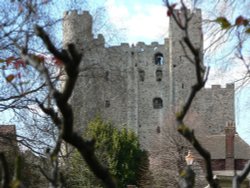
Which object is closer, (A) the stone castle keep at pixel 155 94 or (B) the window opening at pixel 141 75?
(A) the stone castle keep at pixel 155 94

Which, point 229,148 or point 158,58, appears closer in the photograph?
point 229,148

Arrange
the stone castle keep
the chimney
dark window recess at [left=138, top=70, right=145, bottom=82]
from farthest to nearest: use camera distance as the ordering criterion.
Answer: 1. dark window recess at [left=138, top=70, right=145, bottom=82]
2. the stone castle keep
3. the chimney

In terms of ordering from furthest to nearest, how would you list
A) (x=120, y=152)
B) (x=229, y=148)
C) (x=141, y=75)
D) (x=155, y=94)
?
(x=141, y=75) < (x=155, y=94) < (x=120, y=152) < (x=229, y=148)

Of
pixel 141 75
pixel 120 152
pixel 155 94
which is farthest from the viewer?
pixel 141 75

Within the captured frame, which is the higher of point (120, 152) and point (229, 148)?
point (120, 152)

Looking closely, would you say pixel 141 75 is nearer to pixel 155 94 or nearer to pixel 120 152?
pixel 155 94

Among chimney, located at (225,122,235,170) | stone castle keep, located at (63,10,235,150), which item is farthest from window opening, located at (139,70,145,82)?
chimney, located at (225,122,235,170)

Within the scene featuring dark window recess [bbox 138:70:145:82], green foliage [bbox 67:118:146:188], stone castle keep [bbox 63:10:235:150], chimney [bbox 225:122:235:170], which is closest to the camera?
chimney [bbox 225:122:235:170]

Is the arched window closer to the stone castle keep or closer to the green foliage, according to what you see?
the stone castle keep

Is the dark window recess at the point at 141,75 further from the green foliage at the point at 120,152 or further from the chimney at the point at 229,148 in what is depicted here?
the chimney at the point at 229,148

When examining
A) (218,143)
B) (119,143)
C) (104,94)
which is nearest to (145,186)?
(218,143)

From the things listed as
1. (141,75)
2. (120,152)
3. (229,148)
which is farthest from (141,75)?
(229,148)

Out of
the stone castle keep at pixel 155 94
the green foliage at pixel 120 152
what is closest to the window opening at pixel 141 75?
the stone castle keep at pixel 155 94

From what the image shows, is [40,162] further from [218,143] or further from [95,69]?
[218,143]
